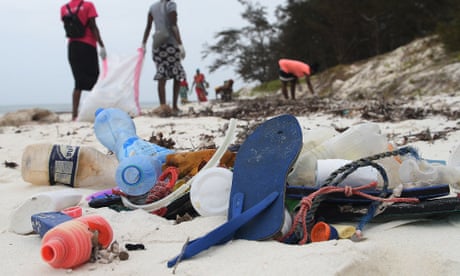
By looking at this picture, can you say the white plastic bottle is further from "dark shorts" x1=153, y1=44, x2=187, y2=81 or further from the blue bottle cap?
"dark shorts" x1=153, y1=44, x2=187, y2=81

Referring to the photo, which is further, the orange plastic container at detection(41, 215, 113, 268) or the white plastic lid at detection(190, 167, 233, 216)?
the white plastic lid at detection(190, 167, 233, 216)

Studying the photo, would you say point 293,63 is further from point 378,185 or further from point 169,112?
point 378,185

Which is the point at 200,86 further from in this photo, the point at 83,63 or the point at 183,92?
the point at 83,63

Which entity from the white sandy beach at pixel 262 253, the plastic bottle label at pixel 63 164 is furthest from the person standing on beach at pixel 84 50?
the white sandy beach at pixel 262 253

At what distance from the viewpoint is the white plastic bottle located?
2.10 m

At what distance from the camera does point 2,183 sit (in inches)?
94.9

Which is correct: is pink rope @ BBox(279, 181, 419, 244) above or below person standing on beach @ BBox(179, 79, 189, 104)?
below

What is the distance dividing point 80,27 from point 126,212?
4.95m

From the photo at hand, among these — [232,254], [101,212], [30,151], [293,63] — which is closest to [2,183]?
[30,151]

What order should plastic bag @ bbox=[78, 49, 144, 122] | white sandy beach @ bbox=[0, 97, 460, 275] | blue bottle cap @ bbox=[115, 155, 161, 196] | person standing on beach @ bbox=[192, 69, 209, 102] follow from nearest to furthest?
white sandy beach @ bbox=[0, 97, 460, 275]
blue bottle cap @ bbox=[115, 155, 161, 196]
plastic bag @ bbox=[78, 49, 144, 122]
person standing on beach @ bbox=[192, 69, 209, 102]

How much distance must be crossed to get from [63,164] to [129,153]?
43 centimetres

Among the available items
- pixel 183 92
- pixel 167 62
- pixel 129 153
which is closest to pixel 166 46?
pixel 167 62

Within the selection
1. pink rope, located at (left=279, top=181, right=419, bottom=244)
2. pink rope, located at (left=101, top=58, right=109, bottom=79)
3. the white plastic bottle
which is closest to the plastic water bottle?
the white plastic bottle

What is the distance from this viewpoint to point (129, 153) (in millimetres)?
1905
